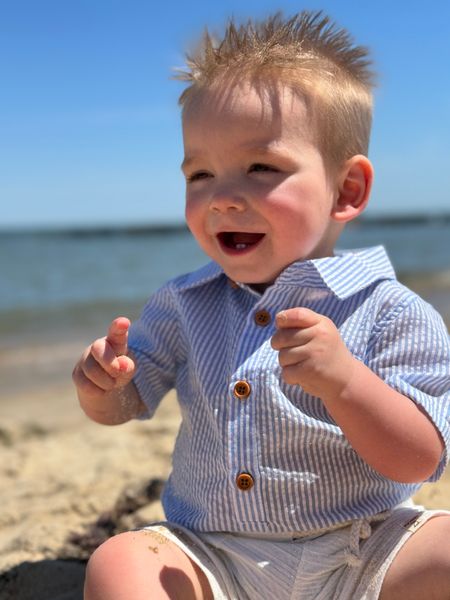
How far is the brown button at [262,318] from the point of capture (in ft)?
5.70

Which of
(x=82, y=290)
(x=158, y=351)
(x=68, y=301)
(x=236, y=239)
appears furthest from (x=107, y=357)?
(x=82, y=290)

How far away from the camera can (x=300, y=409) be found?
166cm

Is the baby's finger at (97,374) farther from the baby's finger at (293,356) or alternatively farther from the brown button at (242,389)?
the baby's finger at (293,356)

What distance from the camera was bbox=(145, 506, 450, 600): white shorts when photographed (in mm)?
1594

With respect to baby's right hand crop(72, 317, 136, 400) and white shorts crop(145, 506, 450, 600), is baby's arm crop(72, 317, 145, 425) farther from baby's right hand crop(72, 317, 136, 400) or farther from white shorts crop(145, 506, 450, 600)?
white shorts crop(145, 506, 450, 600)

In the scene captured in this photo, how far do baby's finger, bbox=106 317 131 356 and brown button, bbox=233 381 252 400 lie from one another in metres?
0.27

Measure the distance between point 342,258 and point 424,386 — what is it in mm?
366

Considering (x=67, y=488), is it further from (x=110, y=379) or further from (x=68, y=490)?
(x=110, y=379)

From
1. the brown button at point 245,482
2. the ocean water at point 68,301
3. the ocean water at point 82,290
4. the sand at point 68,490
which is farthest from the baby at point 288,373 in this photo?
the ocean water at point 82,290

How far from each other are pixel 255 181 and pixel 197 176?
179 millimetres

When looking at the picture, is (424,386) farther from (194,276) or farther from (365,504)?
(194,276)

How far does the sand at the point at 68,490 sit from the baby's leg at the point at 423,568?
0.78 meters

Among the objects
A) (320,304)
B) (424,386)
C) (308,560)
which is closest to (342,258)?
(320,304)

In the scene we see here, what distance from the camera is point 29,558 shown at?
7.25 ft
